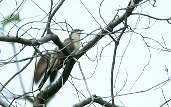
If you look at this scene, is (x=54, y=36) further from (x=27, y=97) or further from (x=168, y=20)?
(x=168, y=20)

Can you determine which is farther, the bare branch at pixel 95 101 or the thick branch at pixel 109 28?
the thick branch at pixel 109 28

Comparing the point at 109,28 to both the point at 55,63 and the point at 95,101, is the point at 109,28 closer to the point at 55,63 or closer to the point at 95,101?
the point at 95,101

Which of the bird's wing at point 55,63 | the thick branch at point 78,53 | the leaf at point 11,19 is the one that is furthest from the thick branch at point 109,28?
the leaf at point 11,19

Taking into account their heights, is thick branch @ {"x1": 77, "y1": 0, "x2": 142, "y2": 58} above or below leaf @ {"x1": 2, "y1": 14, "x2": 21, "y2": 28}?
below

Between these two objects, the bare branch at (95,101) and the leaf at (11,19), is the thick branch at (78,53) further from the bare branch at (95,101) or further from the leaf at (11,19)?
the leaf at (11,19)

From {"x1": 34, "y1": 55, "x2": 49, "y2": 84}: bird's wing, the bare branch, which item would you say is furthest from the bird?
the bare branch

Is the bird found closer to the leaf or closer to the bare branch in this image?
the leaf

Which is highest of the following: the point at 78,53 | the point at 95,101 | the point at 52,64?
the point at 52,64

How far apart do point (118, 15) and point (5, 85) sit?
1.28 metres

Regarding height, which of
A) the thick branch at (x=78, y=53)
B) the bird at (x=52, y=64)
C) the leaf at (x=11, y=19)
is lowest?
the thick branch at (x=78, y=53)

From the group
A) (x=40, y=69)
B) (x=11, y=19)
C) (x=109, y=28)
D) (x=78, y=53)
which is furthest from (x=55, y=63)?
(x=109, y=28)

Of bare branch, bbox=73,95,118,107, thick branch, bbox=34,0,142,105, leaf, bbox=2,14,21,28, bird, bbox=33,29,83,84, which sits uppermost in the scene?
leaf, bbox=2,14,21,28

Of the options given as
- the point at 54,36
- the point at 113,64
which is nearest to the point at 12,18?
the point at 54,36

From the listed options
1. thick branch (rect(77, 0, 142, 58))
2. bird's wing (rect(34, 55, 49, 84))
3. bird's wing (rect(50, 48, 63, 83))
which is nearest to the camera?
thick branch (rect(77, 0, 142, 58))
